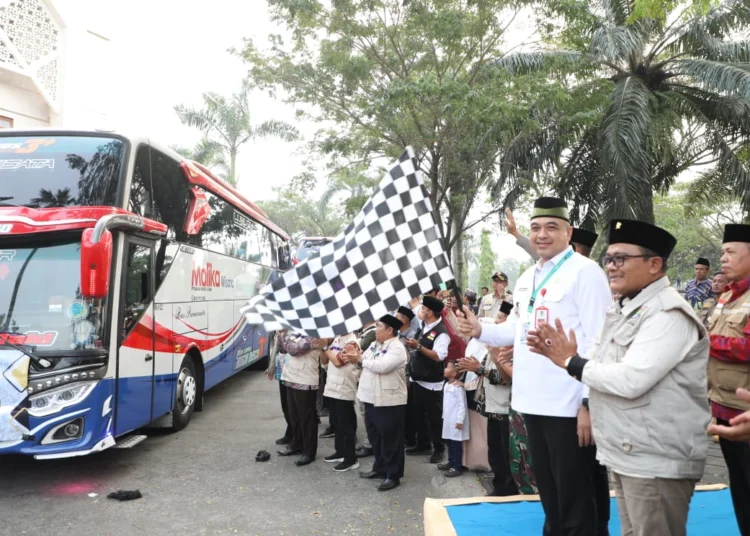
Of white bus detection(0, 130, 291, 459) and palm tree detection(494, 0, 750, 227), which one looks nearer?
white bus detection(0, 130, 291, 459)

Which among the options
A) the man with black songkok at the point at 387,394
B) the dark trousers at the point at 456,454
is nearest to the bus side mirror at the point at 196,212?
the man with black songkok at the point at 387,394

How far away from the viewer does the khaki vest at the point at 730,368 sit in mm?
3361

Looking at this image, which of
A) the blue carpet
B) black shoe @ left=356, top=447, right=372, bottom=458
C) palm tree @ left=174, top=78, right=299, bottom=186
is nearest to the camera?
the blue carpet

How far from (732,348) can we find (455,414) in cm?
337

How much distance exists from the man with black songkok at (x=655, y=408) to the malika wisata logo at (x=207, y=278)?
286 inches

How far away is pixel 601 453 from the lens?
9.34 feet

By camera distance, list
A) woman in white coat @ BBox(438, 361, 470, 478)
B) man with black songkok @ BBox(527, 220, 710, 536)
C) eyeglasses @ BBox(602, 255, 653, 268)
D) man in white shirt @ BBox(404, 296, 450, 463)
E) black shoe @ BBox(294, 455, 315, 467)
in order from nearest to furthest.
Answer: man with black songkok @ BBox(527, 220, 710, 536) → eyeglasses @ BBox(602, 255, 653, 268) → woman in white coat @ BBox(438, 361, 470, 478) → man in white shirt @ BBox(404, 296, 450, 463) → black shoe @ BBox(294, 455, 315, 467)

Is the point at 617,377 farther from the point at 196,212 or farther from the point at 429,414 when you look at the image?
the point at 196,212

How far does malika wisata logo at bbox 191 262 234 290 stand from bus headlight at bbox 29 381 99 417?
3.21m

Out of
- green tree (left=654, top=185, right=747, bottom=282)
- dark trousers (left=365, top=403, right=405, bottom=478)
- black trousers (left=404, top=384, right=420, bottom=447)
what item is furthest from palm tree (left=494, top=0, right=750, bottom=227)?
green tree (left=654, top=185, right=747, bottom=282)

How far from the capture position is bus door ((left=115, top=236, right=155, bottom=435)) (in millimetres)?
6520

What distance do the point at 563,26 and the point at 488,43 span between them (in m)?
1.60

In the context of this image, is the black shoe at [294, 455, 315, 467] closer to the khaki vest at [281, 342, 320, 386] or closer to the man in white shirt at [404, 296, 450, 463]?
the khaki vest at [281, 342, 320, 386]

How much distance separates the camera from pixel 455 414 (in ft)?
20.8
